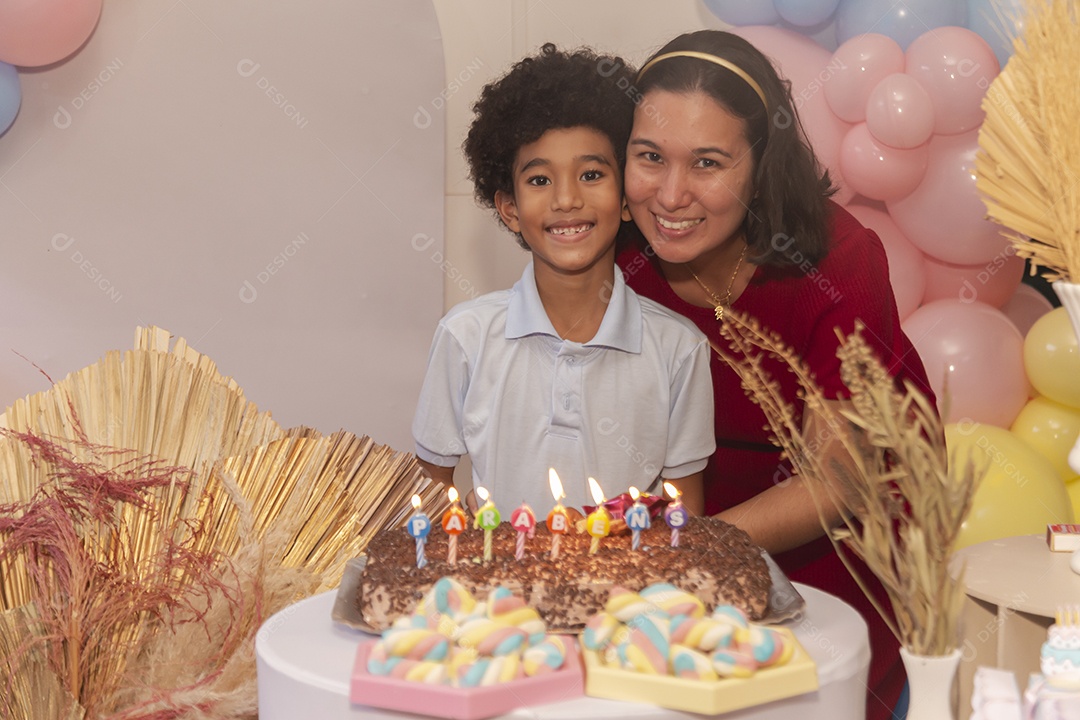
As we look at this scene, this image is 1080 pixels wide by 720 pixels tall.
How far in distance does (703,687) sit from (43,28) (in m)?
2.06

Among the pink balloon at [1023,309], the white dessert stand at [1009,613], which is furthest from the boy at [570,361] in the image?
the pink balloon at [1023,309]

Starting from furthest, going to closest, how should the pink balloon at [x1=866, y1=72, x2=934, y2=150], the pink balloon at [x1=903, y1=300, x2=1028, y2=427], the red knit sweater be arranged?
the pink balloon at [x1=903, y1=300, x2=1028, y2=427] → the pink balloon at [x1=866, y1=72, x2=934, y2=150] → the red knit sweater

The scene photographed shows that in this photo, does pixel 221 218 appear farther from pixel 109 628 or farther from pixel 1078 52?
pixel 1078 52

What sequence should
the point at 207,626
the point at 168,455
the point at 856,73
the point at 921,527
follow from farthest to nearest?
the point at 856,73 < the point at 168,455 < the point at 207,626 < the point at 921,527

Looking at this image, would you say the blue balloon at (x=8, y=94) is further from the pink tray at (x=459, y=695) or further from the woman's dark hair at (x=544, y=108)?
the pink tray at (x=459, y=695)

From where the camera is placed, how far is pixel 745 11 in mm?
2674

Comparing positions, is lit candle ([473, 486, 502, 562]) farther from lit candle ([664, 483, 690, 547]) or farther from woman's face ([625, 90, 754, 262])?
woman's face ([625, 90, 754, 262])

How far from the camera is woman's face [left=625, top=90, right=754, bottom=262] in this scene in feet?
6.39

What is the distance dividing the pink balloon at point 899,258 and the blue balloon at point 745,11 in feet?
1.60

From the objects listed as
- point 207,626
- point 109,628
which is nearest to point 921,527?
point 207,626

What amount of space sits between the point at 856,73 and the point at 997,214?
3.84 ft

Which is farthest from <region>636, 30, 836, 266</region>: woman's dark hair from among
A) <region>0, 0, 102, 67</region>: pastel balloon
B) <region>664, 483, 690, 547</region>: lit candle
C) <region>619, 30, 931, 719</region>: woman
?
<region>0, 0, 102, 67</region>: pastel balloon

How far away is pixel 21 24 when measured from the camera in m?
2.37

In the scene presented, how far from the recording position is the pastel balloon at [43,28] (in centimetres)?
235
